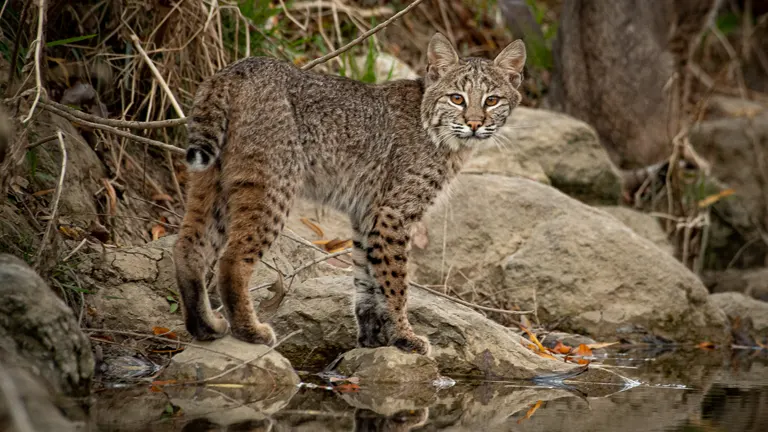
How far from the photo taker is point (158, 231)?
22.9ft

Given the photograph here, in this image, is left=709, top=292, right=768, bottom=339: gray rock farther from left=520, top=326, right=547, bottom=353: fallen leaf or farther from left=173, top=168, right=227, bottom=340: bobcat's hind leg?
left=173, top=168, right=227, bottom=340: bobcat's hind leg

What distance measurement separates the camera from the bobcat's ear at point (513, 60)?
21.2 ft

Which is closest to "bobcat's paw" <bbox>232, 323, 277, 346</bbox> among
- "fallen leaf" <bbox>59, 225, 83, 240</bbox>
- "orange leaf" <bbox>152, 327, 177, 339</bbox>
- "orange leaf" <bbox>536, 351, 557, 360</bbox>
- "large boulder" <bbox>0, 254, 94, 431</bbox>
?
"orange leaf" <bbox>152, 327, 177, 339</bbox>

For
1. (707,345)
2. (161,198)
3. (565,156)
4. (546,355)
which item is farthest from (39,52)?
(565,156)

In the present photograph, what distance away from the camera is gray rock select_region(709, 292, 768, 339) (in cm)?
798

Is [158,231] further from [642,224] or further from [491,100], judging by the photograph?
[642,224]

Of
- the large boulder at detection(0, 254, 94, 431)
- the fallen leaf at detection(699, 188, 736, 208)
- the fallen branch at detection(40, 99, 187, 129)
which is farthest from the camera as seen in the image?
the fallen leaf at detection(699, 188, 736, 208)

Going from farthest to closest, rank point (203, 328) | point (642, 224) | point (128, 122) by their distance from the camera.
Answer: point (642, 224), point (128, 122), point (203, 328)

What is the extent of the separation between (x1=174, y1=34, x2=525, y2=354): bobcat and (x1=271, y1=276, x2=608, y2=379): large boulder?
147mm

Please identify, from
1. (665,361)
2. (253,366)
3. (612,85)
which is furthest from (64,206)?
(612,85)

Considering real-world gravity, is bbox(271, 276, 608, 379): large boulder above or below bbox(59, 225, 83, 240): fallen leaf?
below

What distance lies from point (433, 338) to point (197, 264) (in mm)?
1491

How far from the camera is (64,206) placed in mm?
6504

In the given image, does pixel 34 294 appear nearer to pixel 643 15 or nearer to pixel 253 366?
pixel 253 366
